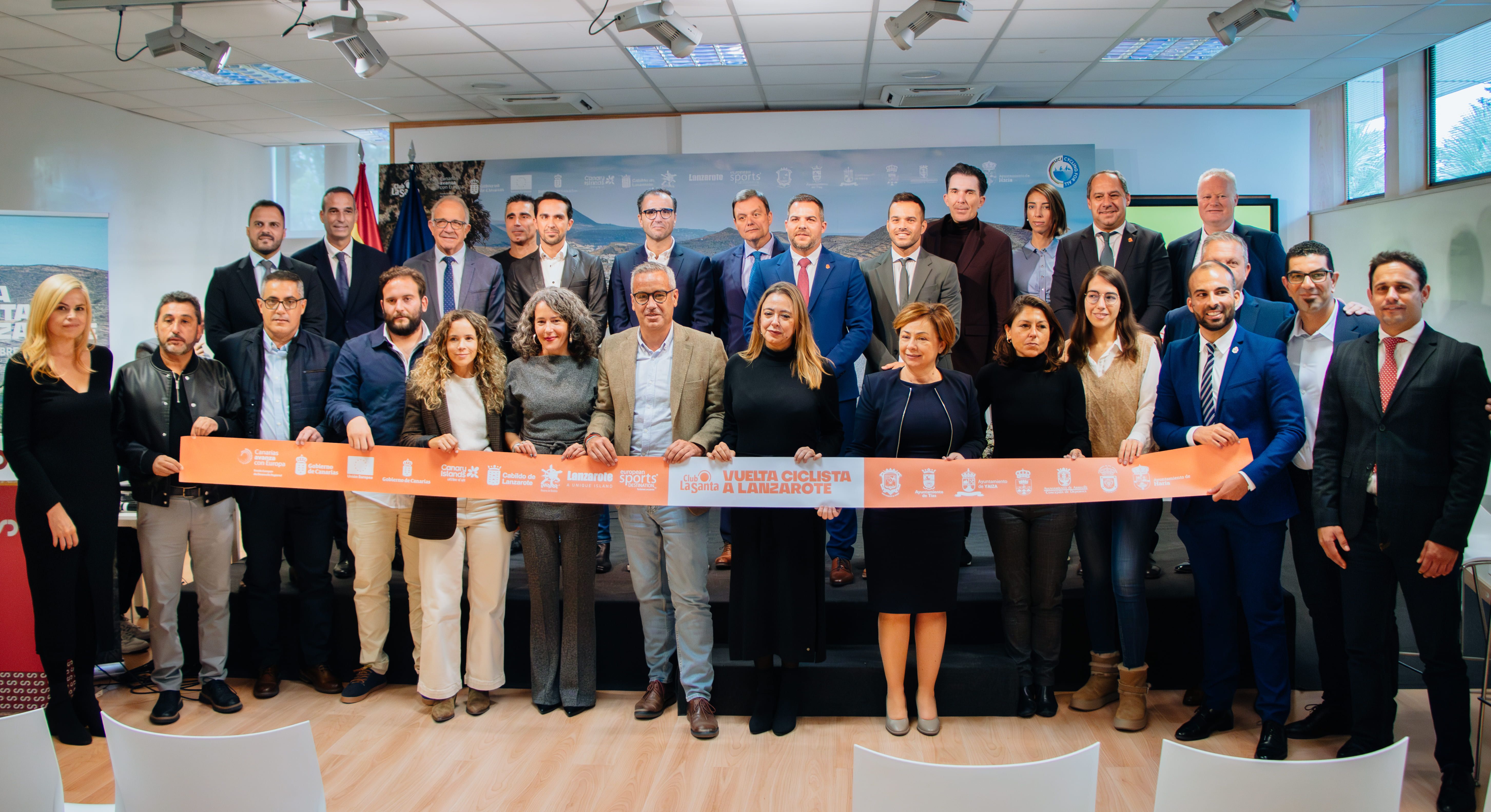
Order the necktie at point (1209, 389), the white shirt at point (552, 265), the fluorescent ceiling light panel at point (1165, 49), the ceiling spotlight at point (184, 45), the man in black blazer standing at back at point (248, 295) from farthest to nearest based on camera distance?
1. the fluorescent ceiling light panel at point (1165, 49)
2. the ceiling spotlight at point (184, 45)
3. the white shirt at point (552, 265)
4. the man in black blazer standing at back at point (248, 295)
5. the necktie at point (1209, 389)

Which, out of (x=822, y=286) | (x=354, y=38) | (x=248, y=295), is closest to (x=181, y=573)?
(x=248, y=295)

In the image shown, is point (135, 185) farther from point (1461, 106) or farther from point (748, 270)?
point (1461, 106)

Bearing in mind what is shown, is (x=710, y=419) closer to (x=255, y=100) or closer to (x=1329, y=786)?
(x=1329, y=786)

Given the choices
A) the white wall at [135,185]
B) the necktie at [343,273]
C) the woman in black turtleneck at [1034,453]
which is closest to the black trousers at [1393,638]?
the woman in black turtleneck at [1034,453]

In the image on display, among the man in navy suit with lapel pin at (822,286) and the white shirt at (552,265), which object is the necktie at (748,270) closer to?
the man in navy suit with lapel pin at (822,286)

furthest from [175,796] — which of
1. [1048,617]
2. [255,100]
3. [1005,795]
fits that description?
[255,100]

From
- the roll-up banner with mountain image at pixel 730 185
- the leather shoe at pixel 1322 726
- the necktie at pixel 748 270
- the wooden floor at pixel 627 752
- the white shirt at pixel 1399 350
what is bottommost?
the wooden floor at pixel 627 752

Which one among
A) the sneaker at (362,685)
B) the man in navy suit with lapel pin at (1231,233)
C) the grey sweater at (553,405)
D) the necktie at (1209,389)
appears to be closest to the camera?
the necktie at (1209,389)

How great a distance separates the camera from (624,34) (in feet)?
18.7

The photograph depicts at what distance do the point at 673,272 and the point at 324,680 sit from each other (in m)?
2.46

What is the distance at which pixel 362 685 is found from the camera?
3689 mm

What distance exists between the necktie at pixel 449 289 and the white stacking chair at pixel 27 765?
2857 millimetres

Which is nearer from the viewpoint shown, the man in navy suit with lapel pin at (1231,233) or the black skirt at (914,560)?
the black skirt at (914,560)

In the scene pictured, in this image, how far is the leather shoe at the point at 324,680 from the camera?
147 inches
